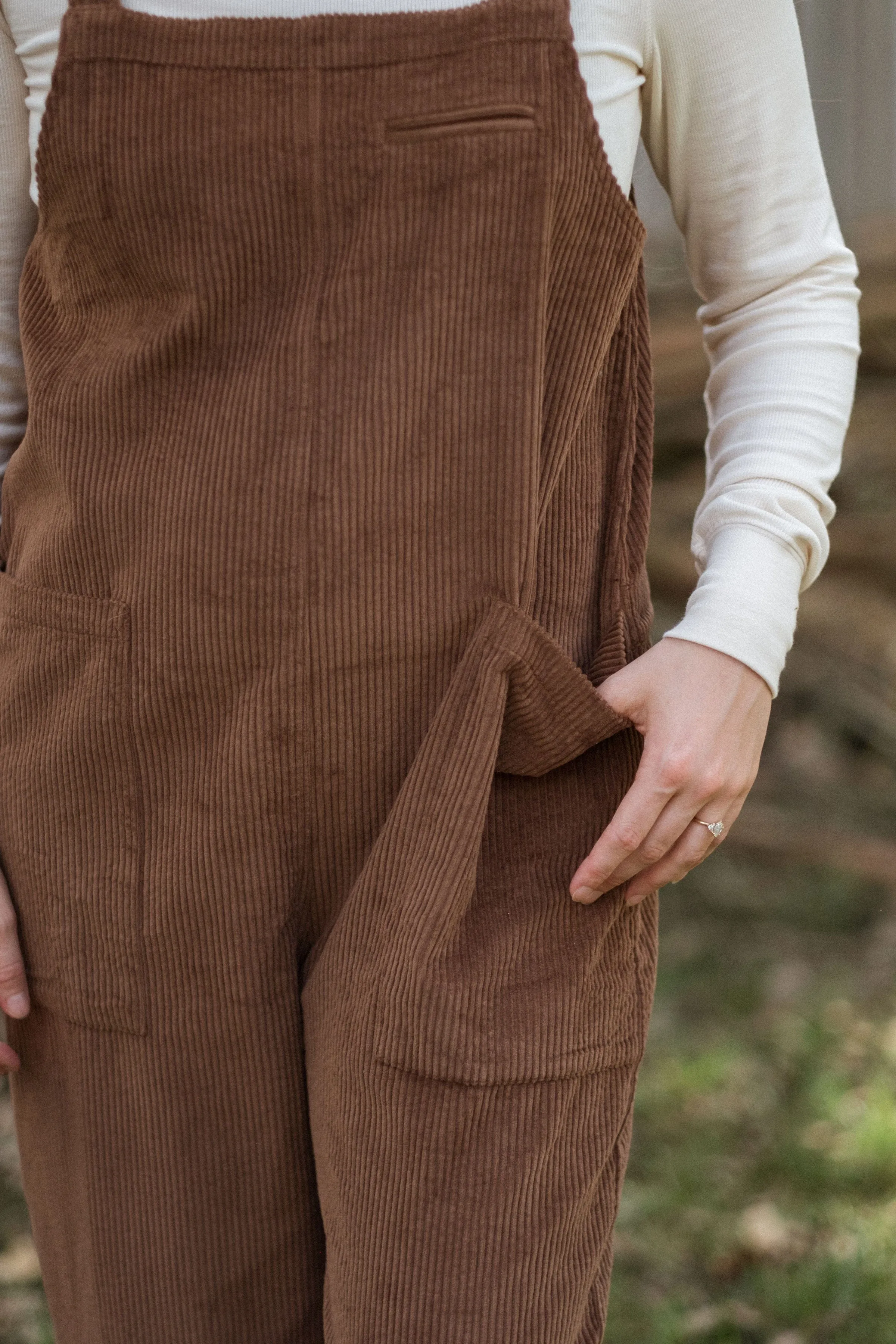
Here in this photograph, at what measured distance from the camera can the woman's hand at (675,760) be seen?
1.00 meters

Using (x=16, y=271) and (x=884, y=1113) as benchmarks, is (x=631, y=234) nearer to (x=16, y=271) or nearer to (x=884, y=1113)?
(x=16, y=271)

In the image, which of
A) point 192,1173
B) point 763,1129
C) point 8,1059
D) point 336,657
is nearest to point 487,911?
point 336,657

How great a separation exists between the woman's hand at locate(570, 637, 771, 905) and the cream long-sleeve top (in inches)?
1.0

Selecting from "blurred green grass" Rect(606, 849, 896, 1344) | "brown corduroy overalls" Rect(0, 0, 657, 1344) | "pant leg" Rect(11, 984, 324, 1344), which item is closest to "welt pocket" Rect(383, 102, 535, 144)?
"brown corduroy overalls" Rect(0, 0, 657, 1344)

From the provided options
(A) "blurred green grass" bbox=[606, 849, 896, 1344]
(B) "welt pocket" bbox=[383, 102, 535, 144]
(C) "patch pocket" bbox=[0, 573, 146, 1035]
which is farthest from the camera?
(A) "blurred green grass" bbox=[606, 849, 896, 1344]

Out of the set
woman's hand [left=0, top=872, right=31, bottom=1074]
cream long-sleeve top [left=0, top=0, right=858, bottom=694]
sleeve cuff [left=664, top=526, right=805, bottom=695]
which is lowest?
woman's hand [left=0, top=872, right=31, bottom=1074]

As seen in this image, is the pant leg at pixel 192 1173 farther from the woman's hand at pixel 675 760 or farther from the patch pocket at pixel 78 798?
the woman's hand at pixel 675 760

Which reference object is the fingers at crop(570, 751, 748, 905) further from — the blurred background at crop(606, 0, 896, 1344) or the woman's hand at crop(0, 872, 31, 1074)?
the blurred background at crop(606, 0, 896, 1344)

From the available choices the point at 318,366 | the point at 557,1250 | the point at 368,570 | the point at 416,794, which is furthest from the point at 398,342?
the point at 557,1250

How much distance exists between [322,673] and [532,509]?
8.0 inches

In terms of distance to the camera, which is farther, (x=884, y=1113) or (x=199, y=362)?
(x=884, y=1113)

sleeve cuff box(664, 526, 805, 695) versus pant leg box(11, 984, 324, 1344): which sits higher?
sleeve cuff box(664, 526, 805, 695)

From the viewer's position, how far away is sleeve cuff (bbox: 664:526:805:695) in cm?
104

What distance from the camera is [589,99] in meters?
0.98
